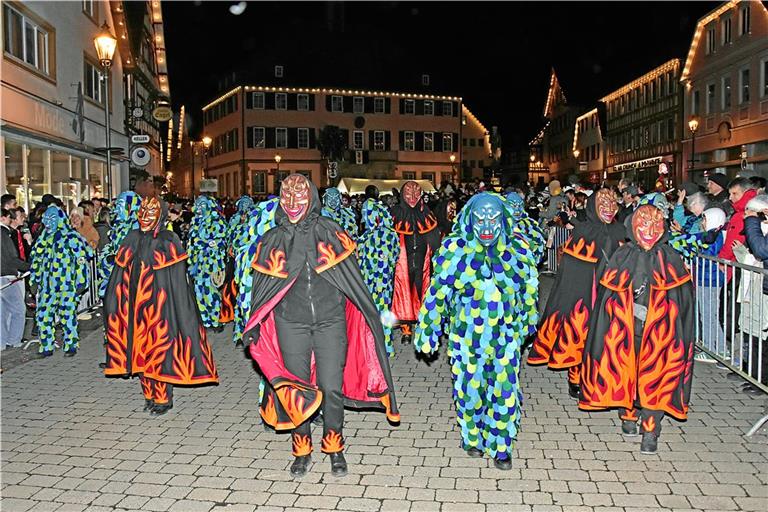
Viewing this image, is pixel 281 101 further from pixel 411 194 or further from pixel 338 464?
pixel 338 464

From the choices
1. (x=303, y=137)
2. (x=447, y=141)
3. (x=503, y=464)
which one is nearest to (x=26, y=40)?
(x=503, y=464)

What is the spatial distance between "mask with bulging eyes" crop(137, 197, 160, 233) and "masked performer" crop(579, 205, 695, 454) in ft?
13.4

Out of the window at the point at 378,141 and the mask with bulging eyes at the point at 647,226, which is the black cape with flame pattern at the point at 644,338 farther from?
the window at the point at 378,141

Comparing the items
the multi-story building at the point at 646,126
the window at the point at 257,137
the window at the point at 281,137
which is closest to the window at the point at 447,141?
the multi-story building at the point at 646,126

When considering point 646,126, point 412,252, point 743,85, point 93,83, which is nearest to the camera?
point 412,252

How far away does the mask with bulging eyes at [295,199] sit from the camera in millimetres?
5379

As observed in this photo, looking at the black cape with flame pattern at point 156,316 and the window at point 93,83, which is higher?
the window at point 93,83

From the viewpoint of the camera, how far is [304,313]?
531 cm

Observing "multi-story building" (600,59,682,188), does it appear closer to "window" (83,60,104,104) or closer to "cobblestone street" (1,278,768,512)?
"window" (83,60,104,104)

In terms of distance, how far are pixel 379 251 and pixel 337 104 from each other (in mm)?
48083

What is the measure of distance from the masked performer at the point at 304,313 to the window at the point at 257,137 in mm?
51504

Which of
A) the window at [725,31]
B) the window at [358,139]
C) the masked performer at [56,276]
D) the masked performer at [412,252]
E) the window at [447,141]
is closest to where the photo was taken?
the masked performer at [56,276]

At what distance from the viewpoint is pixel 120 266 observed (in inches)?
279

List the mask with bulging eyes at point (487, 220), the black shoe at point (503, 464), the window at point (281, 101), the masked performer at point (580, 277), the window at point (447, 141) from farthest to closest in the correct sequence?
the window at point (447, 141), the window at point (281, 101), the masked performer at point (580, 277), the black shoe at point (503, 464), the mask with bulging eyes at point (487, 220)
